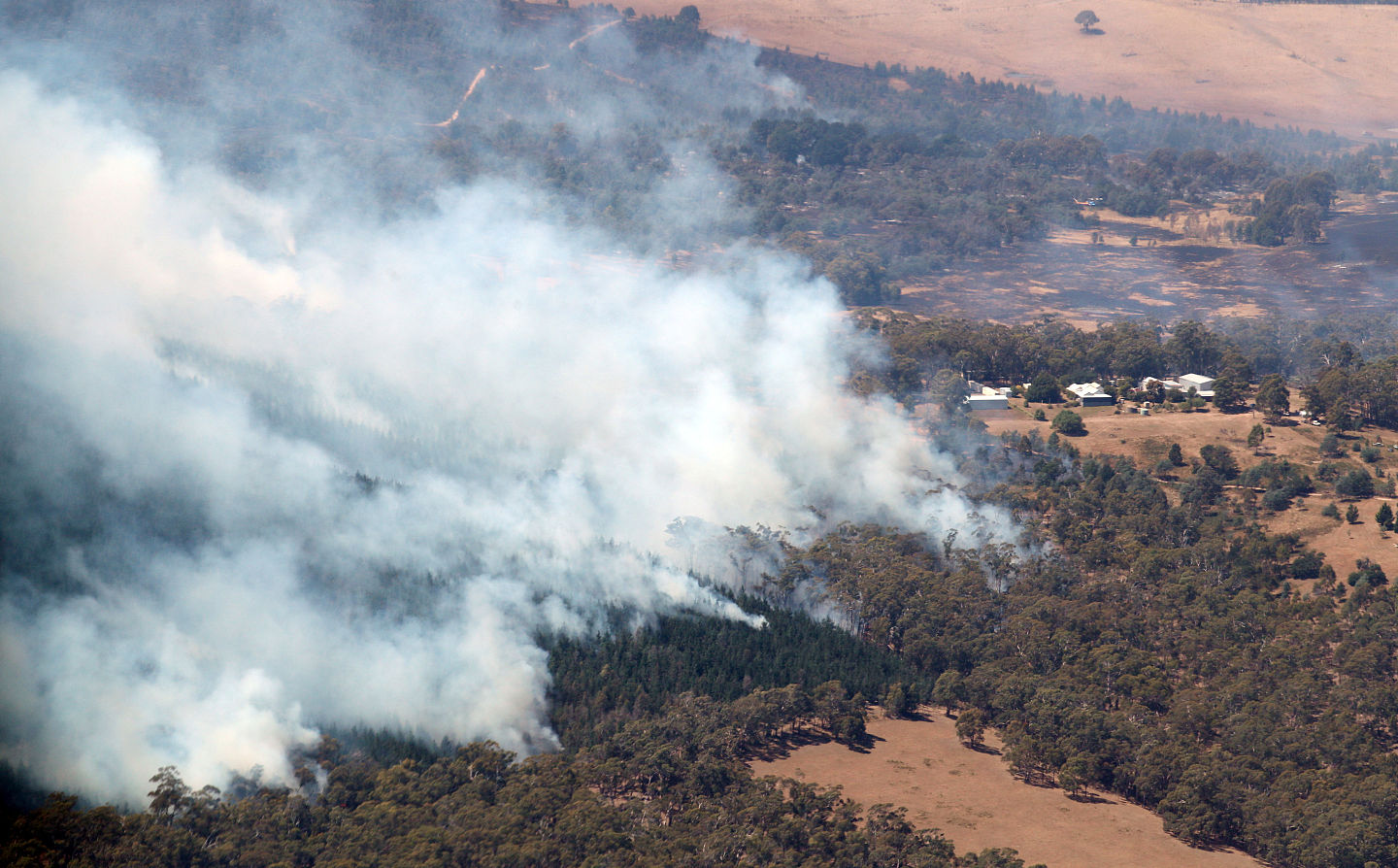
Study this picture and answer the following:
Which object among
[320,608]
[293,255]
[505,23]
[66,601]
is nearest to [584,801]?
[320,608]

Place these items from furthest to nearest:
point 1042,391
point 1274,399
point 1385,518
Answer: point 1042,391
point 1274,399
point 1385,518

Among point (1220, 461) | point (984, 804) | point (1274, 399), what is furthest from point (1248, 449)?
point (984, 804)

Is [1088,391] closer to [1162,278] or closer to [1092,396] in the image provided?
[1092,396]

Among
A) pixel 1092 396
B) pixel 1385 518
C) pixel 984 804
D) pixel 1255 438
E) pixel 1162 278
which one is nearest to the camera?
pixel 984 804

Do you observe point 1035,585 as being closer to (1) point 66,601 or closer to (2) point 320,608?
(2) point 320,608

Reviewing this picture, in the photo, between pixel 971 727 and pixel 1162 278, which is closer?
pixel 971 727

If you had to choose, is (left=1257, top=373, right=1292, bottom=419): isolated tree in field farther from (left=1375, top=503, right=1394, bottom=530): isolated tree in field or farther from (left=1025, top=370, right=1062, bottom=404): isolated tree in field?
(left=1375, top=503, right=1394, bottom=530): isolated tree in field

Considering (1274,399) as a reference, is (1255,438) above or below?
below
